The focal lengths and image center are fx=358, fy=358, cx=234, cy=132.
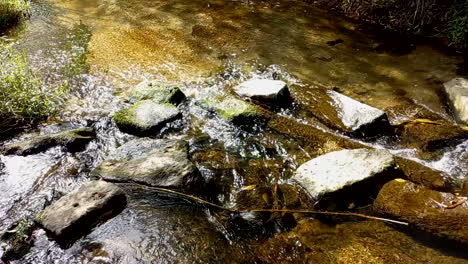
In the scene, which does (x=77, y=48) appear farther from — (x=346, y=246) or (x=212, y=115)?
(x=346, y=246)

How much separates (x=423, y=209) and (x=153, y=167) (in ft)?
8.93

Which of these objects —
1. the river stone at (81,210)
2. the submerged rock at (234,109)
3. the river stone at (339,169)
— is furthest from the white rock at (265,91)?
the river stone at (81,210)

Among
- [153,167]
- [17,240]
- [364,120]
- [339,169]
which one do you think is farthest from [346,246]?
[17,240]

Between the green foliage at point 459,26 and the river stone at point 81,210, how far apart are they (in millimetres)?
6465

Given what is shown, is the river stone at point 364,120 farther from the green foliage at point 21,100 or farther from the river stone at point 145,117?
the green foliage at point 21,100

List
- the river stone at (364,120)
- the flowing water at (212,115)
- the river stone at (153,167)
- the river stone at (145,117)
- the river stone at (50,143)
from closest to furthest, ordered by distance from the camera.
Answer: the flowing water at (212,115), the river stone at (153,167), the river stone at (50,143), the river stone at (364,120), the river stone at (145,117)

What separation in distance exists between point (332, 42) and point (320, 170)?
13.3 ft

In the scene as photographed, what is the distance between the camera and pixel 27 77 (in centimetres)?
511

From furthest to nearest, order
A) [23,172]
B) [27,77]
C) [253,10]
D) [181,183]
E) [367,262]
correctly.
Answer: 1. [253,10]
2. [27,77]
3. [23,172]
4. [181,183]
5. [367,262]

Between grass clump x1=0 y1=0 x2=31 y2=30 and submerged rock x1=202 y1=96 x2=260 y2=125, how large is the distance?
520cm

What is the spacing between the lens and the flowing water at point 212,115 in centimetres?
311

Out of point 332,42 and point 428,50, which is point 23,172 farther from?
point 428,50

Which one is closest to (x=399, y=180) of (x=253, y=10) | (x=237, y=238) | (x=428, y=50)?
(x=237, y=238)

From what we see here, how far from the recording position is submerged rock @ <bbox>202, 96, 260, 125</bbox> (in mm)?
4801
